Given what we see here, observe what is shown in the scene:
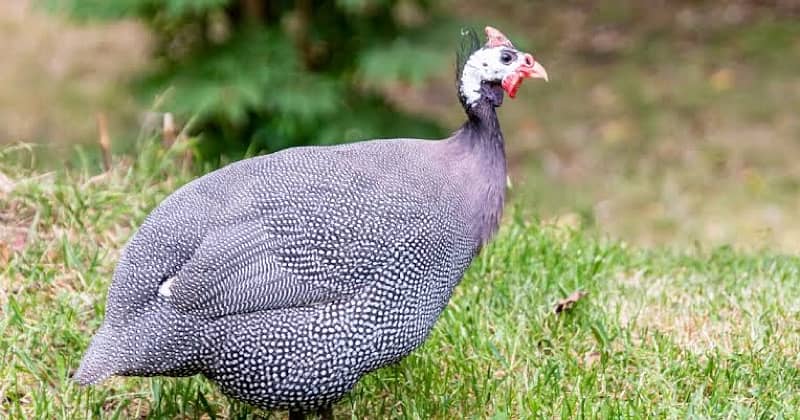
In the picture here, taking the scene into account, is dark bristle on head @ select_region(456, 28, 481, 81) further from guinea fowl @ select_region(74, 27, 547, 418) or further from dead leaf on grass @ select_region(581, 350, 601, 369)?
dead leaf on grass @ select_region(581, 350, 601, 369)

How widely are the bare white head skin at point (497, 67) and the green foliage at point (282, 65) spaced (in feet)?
9.59

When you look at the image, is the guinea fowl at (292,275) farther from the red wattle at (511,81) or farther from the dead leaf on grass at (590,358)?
the dead leaf on grass at (590,358)

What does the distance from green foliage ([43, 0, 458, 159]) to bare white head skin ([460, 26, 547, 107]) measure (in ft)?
9.59

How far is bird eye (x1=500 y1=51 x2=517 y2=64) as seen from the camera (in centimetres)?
314

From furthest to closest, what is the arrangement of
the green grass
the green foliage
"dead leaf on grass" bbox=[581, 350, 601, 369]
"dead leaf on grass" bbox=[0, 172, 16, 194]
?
the green foliage → "dead leaf on grass" bbox=[0, 172, 16, 194] → "dead leaf on grass" bbox=[581, 350, 601, 369] → the green grass

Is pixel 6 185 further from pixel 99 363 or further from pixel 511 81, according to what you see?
pixel 511 81

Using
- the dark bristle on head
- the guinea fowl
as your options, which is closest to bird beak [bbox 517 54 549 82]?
the dark bristle on head

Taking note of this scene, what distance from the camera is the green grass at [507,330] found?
3.32 meters

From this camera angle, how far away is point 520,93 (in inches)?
374

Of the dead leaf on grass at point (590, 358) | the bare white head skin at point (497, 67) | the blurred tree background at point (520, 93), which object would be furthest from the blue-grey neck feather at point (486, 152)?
the blurred tree background at point (520, 93)

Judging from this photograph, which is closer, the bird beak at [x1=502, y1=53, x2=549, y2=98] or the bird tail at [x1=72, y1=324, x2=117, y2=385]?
the bird tail at [x1=72, y1=324, x2=117, y2=385]

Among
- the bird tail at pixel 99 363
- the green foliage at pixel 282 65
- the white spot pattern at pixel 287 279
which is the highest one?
the green foliage at pixel 282 65

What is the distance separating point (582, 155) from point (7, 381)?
5.87 meters

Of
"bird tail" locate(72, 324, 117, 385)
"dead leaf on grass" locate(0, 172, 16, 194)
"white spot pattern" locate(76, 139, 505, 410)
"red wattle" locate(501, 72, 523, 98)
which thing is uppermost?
"red wattle" locate(501, 72, 523, 98)
